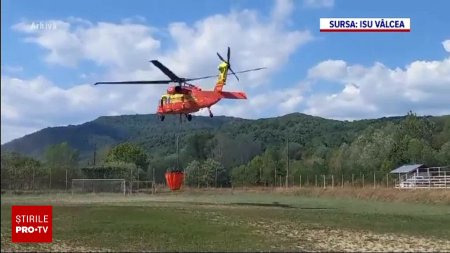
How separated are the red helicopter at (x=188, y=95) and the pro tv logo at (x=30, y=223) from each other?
422 inches

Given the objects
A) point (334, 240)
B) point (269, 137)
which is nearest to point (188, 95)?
point (334, 240)

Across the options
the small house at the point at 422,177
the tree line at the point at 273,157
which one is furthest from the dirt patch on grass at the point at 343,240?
the small house at the point at 422,177

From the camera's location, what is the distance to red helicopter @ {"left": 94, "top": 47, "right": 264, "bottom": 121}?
779 inches

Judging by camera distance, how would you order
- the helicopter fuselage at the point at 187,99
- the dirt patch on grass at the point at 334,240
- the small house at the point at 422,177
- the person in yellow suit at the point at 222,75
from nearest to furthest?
the person in yellow suit at the point at 222,75, the dirt patch on grass at the point at 334,240, the helicopter fuselage at the point at 187,99, the small house at the point at 422,177

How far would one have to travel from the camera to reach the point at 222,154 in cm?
10150

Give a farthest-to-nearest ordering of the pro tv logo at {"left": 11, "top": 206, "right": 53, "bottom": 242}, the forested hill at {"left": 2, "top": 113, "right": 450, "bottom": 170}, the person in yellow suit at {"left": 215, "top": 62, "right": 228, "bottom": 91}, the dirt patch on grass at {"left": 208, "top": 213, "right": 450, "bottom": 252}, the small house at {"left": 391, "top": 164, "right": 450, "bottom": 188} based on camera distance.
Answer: the small house at {"left": 391, "top": 164, "right": 450, "bottom": 188} → the forested hill at {"left": 2, "top": 113, "right": 450, "bottom": 170} → the dirt patch on grass at {"left": 208, "top": 213, "right": 450, "bottom": 252} → the person in yellow suit at {"left": 215, "top": 62, "right": 228, "bottom": 91} → the pro tv logo at {"left": 11, "top": 206, "right": 53, "bottom": 242}

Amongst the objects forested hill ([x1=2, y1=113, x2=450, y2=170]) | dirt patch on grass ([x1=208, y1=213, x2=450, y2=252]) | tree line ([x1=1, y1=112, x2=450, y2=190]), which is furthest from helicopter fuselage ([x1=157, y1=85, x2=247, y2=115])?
tree line ([x1=1, y1=112, x2=450, y2=190])

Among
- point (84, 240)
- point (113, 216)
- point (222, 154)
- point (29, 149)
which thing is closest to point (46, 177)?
point (29, 149)

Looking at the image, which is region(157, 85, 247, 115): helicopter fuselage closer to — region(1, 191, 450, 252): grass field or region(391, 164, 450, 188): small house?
region(1, 191, 450, 252): grass field

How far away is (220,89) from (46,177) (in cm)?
1068

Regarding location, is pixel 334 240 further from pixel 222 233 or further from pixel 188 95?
pixel 188 95

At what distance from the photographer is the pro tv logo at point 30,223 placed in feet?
23.3

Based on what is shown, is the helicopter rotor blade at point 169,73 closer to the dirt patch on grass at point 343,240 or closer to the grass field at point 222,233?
the grass field at point 222,233

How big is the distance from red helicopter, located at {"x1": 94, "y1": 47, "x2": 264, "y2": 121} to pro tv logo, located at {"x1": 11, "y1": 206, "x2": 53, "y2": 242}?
10.7 m
